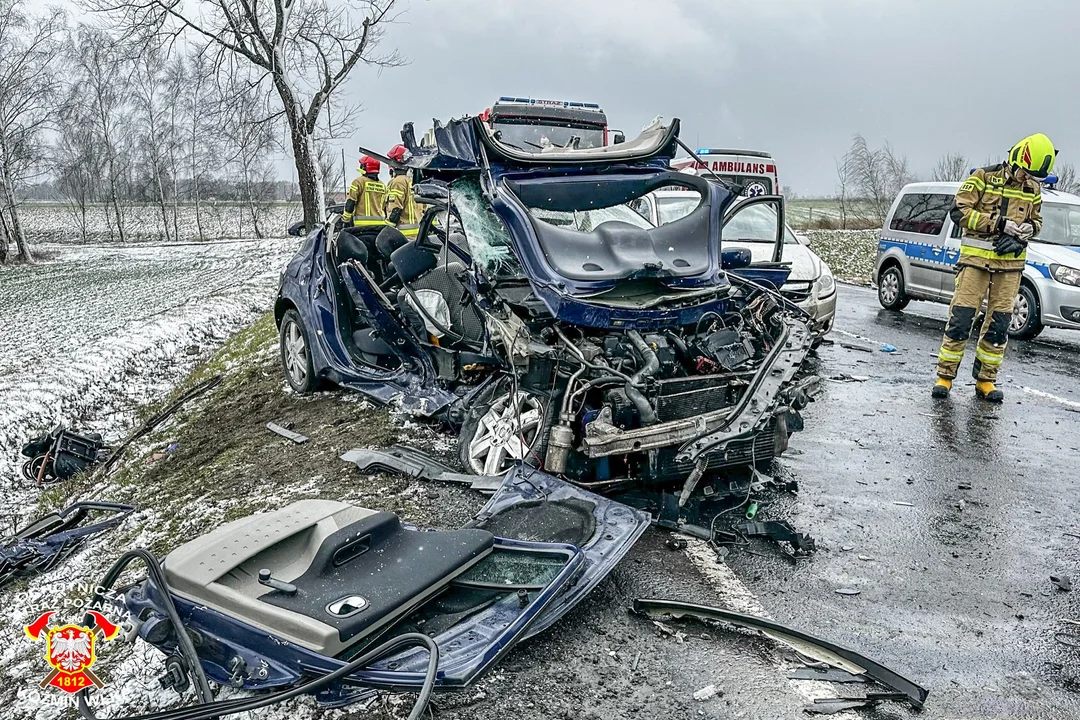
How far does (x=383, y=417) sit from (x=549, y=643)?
10.9 feet

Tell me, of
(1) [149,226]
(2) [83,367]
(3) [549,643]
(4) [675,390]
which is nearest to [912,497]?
(4) [675,390]

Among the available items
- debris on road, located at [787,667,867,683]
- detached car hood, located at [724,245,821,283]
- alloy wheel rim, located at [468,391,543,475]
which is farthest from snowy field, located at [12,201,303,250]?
debris on road, located at [787,667,867,683]

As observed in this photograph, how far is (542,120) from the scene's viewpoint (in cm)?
1568

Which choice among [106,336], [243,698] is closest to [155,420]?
[106,336]

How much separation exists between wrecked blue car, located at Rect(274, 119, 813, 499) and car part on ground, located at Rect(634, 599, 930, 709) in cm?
82

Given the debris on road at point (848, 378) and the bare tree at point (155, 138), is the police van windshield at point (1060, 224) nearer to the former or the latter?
the debris on road at point (848, 378)

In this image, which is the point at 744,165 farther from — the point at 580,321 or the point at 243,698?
the point at 243,698

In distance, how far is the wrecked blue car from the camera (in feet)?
13.9

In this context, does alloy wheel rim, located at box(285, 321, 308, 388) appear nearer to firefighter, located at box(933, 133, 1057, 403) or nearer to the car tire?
the car tire

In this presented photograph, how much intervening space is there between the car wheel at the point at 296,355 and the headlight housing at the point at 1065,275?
344 inches

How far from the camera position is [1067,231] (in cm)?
1062

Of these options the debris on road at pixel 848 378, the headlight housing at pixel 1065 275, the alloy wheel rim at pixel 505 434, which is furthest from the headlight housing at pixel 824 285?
the alloy wheel rim at pixel 505 434

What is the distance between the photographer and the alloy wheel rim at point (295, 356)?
7141 mm

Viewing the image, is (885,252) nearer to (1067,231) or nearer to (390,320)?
(1067,231)
